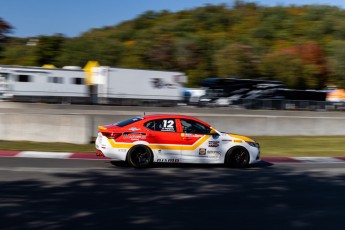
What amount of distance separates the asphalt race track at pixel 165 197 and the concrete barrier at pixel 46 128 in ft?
14.8

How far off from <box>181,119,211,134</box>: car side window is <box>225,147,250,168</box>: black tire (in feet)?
2.68

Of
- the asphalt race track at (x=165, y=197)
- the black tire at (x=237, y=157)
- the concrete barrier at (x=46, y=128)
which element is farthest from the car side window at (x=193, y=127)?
the concrete barrier at (x=46, y=128)

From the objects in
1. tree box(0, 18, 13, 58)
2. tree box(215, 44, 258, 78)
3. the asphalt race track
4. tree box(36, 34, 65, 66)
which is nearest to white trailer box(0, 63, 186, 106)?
tree box(215, 44, 258, 78)

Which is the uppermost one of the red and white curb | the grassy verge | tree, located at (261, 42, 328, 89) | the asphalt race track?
tree, located at (261, 42, 328, 89)

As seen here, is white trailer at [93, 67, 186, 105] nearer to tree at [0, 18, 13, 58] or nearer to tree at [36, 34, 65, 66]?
tree at [36, 34, 65, 66]

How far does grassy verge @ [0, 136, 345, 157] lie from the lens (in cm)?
1733

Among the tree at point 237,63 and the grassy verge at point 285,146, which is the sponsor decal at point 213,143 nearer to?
the grassy verge at point 285,146

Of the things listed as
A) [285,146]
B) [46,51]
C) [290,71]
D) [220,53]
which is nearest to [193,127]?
[285,146]

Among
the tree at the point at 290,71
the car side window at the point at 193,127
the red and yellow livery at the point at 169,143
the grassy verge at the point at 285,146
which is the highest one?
the tree at the point at 290,71

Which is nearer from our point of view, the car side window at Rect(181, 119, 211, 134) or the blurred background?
the car side window at Rect(181, 119, 211, 134)

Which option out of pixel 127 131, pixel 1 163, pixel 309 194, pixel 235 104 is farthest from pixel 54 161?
pixel 235 104

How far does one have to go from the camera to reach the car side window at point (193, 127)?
43.9ft

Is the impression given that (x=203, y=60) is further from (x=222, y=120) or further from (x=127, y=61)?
(x=222, y=120)

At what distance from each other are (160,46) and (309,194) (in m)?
66.4
